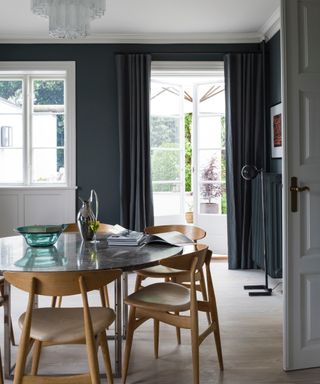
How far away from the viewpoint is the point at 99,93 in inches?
217

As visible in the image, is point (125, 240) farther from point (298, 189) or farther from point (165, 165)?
point (165, 165)

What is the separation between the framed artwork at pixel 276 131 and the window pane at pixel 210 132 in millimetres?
862

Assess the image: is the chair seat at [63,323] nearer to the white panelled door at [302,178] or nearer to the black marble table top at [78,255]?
the black marble table top at [78,255]

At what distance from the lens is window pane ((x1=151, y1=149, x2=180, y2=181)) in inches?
229

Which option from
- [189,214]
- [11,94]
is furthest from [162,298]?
[189,214]

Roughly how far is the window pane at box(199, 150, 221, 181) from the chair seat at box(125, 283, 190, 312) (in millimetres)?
3398

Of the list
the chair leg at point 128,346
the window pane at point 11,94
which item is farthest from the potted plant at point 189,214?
the chair leg at point 128,346

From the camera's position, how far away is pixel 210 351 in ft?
9.71

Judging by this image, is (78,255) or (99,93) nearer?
(78,255)

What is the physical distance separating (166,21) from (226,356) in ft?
12.0

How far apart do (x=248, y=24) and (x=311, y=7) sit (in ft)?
8.45

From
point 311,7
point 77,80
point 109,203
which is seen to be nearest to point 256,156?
point 109,203

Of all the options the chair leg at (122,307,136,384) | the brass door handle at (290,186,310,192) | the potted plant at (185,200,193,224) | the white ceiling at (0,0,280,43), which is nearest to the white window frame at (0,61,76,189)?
the white ceiling at (0,0,280,43)

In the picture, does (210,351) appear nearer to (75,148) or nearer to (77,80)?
(75,148)
